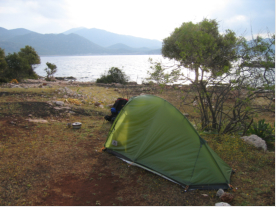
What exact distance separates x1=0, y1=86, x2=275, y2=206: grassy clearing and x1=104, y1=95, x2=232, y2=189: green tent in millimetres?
269

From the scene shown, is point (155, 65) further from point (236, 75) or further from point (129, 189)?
point (129, 189)

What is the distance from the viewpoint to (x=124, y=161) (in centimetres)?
621

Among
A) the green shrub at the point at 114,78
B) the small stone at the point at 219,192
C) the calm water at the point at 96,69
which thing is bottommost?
the small stone at the point at 219,192

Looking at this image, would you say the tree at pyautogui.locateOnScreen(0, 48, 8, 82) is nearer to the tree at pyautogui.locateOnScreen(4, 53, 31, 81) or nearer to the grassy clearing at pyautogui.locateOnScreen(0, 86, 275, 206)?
the tree at pyautogui.locateOnScreen(4, 53, 31, 81)

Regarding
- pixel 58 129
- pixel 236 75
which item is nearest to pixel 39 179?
pixel 58 129

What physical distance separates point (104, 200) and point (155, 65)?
18.9 feet

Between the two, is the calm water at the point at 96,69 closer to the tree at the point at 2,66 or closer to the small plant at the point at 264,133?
the small plant at the point at 264,133

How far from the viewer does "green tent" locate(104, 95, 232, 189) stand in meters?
5.00

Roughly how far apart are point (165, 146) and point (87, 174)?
2292 millimetres

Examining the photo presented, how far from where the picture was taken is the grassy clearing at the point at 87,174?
443cm

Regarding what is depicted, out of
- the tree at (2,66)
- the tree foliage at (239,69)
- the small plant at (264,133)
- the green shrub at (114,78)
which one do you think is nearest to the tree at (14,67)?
the tree at (2,66)

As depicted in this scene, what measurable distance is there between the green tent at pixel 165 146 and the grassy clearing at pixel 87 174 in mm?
269

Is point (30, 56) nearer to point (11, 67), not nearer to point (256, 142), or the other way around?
point (11, 67)

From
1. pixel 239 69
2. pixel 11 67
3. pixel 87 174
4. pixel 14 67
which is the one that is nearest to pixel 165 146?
pixel 87 174
